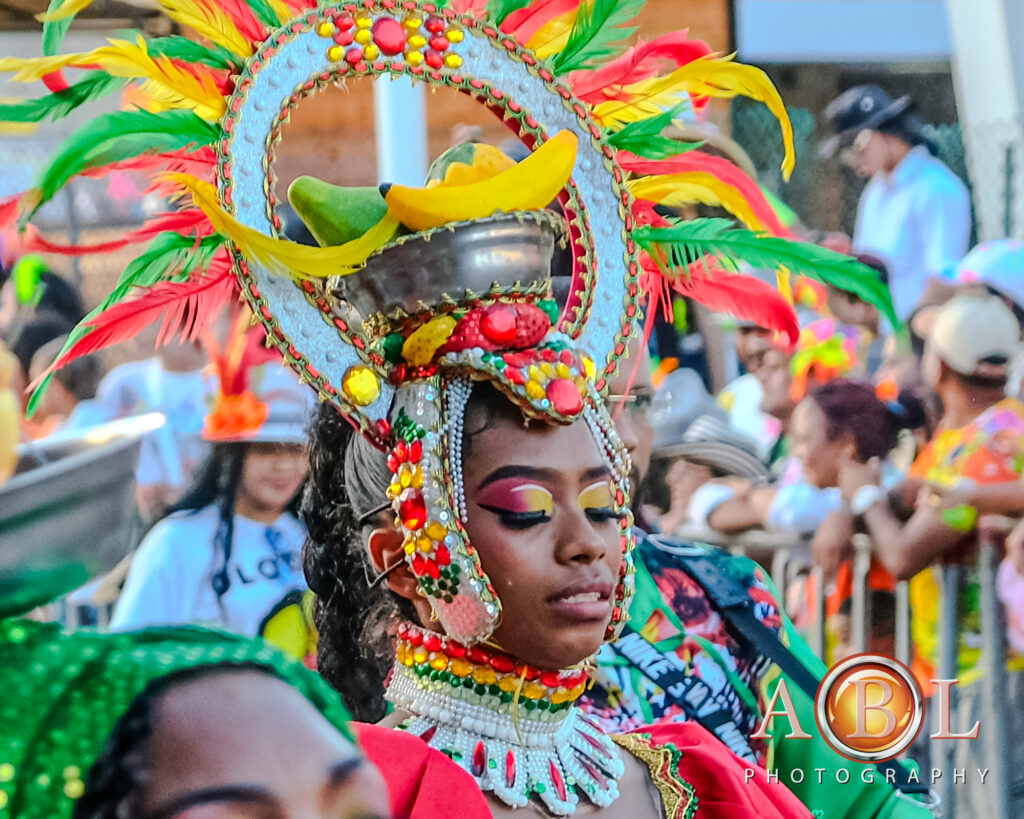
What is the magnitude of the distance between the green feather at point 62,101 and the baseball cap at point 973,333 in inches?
98.4

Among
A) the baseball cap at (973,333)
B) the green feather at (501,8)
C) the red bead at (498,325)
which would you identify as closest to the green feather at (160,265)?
→ the red bead at (498,325)

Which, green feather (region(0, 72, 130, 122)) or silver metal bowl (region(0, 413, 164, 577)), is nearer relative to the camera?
silver metal bowl (region(0, 413, 164, 577))

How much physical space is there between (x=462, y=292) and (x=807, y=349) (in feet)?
7.70

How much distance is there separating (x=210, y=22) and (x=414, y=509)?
597 millimetres

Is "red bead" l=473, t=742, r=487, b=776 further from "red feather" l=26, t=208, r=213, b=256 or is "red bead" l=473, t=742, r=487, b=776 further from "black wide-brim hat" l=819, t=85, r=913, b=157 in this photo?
"black wide-brim hat" l=819, t=85, r=913, b=157

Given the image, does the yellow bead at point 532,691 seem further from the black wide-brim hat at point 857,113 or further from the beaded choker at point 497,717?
the black wide-brim hat at point 857,113

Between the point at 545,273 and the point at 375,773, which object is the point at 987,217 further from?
the point at 375,773

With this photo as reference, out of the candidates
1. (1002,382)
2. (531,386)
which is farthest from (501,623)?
(1002,382)

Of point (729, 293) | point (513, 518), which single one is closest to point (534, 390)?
point (513, 518)

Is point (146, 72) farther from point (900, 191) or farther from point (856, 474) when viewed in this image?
point (900, 191)

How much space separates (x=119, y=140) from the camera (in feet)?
5.06

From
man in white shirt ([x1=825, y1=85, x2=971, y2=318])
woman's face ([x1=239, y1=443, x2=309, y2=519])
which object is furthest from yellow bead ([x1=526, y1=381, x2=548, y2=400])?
man in white shirt ([x1=825, y1=85, x2=971, y2=318])

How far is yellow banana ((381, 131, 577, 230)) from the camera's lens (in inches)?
61.8

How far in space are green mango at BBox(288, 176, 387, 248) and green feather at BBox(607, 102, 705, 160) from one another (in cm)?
36
